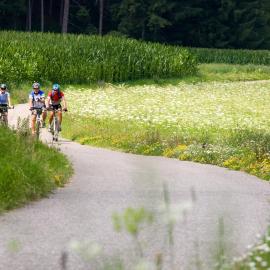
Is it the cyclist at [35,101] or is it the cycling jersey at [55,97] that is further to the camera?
the cycling jersey at [55,97]

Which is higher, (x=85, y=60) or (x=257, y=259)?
(x=257, y=259)

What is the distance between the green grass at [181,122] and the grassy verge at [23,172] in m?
4.66

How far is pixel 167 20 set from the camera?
8875 cm

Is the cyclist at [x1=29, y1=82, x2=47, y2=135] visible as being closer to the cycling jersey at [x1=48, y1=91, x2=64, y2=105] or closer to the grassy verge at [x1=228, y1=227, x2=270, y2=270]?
the cycling jersey at [x1=48, y1=91, x2=64, y2=105]

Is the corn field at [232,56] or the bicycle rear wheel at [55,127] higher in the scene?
the bicycle rear wheel at [55,127]

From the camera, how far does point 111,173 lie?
16.6m

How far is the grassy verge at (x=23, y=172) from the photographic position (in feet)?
39.0

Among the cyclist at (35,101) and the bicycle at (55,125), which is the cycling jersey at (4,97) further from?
the bicycle at (55,125)

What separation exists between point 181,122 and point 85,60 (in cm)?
1991

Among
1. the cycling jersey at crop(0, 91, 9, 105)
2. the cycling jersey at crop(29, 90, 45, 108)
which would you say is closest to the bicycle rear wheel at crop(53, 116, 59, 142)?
the cycling jersey at crop(29, 90, 45, 108)

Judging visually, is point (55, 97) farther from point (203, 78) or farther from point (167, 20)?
point (167, 20)

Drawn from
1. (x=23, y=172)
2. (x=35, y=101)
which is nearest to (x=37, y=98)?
(x=35, y=101)

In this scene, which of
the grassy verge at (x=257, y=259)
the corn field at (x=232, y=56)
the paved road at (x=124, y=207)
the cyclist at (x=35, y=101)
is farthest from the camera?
the corn field at (x=232, y=56)

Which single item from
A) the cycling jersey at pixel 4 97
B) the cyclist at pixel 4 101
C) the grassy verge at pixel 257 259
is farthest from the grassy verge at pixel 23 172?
the cycling jersey at pixel 4 97
